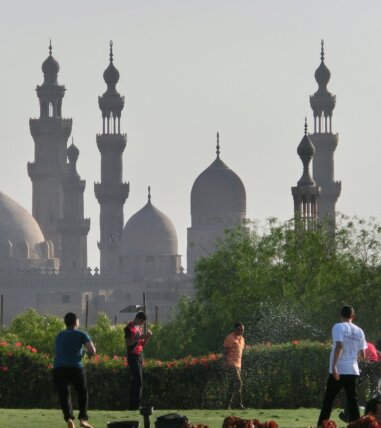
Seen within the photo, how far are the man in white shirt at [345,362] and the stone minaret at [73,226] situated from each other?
134m

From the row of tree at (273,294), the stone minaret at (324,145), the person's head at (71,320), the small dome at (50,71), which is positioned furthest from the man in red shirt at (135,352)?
the small dome at (50,71)

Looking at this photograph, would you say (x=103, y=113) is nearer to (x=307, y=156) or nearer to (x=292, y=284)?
(x=307, y=156)

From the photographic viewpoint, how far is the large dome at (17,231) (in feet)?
525

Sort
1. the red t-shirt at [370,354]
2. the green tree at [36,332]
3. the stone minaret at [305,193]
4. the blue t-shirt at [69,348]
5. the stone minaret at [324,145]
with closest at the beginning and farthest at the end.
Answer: the blue t-shirt at [69,348] < the red t-shirt at [370,354] < the green tree at [36,332] < the stone minaret at [305,193] < the stone minaret at [324,145]

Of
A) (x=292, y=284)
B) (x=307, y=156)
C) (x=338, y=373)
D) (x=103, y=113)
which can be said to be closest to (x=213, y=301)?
(x=292, y=284)

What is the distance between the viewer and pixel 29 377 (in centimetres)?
3039

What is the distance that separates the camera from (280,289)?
1913 inches

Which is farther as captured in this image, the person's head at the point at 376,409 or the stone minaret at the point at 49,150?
the stone minaret at the point at 49,150

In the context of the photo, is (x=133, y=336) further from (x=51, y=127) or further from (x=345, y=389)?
(x=51, y=127)

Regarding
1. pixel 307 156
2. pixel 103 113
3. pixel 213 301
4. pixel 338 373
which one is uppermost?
pixel 103 113

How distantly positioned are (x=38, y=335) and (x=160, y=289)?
10720cm

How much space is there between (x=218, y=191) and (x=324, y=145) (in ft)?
47.3

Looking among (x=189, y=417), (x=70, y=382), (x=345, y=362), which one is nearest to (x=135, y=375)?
(x=189, y=417)

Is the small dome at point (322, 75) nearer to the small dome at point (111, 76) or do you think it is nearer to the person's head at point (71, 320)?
the small dome at point (111, 76)
